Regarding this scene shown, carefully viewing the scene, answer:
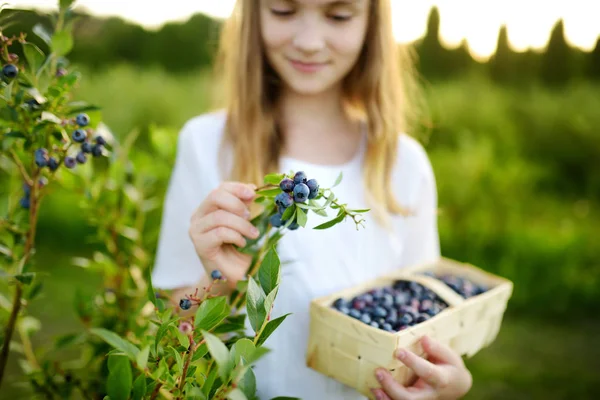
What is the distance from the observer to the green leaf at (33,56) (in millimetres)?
817

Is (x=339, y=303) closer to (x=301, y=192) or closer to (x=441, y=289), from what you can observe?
(x=441, y=289)

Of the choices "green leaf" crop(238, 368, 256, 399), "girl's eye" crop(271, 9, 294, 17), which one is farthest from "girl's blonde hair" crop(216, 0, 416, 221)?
"green leaf" crop(238, 368, 256, 399)

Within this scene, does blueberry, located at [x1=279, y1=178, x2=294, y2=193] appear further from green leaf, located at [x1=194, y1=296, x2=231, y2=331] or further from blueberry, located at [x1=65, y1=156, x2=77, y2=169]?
blueberry, located at [x1=65, y1=156, x2=77, y2=169]

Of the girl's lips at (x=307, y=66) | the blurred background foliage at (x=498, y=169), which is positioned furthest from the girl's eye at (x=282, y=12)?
the blurred background foliage at (x=498, y=169)

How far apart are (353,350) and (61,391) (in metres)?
0.65

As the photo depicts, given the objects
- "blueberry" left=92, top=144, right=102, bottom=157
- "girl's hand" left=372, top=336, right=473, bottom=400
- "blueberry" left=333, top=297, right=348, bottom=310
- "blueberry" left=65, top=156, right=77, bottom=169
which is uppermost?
"blueberry" left=92, top=144, right=102, bottom=157

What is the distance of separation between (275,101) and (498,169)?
9.34ft

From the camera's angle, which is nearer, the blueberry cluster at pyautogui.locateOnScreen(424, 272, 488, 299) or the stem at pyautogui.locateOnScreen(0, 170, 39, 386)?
the stem at pyautogui.locateOnScreen(0, 170, 39, 386)

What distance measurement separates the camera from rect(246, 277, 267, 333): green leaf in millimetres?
652

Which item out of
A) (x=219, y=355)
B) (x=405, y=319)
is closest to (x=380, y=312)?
(x=405, y=319)

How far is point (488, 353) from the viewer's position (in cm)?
282

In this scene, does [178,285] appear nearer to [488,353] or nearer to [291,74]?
[291,74]

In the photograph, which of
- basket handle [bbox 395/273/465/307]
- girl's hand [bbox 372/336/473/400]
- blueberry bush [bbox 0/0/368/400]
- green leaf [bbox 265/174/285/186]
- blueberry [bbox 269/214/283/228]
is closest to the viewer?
blueberry bush [bbox 0/0/368/400]

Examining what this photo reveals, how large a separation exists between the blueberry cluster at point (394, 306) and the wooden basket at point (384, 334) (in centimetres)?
2
